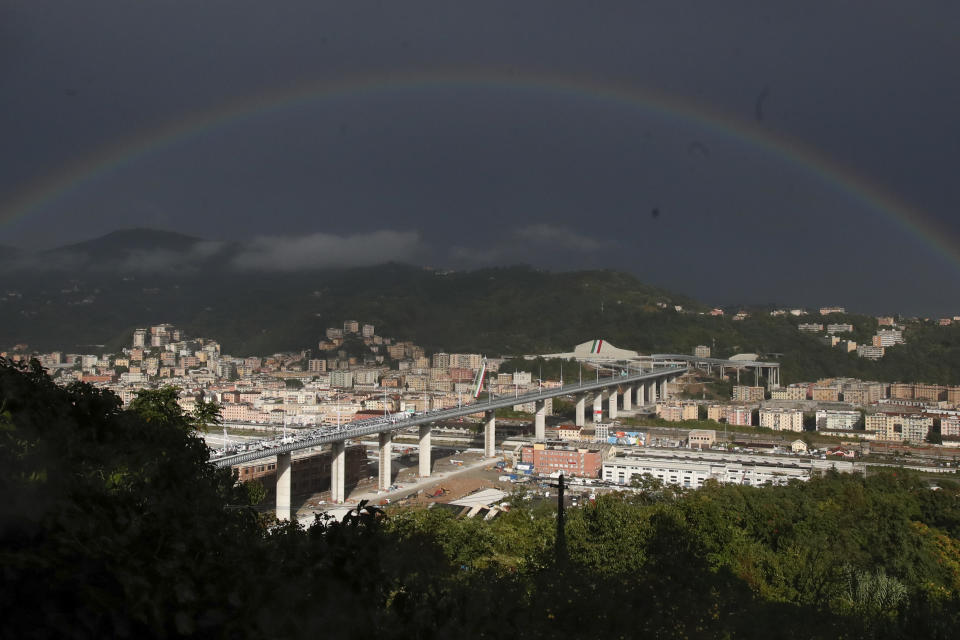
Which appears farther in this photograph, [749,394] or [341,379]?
[341,379]

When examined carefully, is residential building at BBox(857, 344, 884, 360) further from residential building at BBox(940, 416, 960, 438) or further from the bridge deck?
the bridge deck

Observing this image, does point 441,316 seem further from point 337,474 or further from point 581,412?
point 337,474

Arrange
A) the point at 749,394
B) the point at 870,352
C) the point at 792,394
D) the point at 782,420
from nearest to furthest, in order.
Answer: the point at 782,420, the point at 749,394, the point at 792,394, the point at 870,352

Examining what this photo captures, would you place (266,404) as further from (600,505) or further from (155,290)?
(155,290)

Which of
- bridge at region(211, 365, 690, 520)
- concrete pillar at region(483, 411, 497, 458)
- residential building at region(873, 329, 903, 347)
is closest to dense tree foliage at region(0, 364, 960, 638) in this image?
bridge at region(211, 365, 690, 520)

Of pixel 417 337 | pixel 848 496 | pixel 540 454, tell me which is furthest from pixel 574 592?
pixel 417 337

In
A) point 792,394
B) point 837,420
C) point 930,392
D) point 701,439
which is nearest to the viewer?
point 701,439

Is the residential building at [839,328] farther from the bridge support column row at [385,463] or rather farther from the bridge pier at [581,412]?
the bridge support column row at [385,463]

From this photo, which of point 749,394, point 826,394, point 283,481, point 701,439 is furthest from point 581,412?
point 283,481
